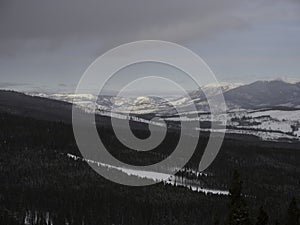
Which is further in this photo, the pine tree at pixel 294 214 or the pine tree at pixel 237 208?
the pine tree at pixel 294 214

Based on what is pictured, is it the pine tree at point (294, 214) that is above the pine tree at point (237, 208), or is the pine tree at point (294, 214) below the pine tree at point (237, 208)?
below

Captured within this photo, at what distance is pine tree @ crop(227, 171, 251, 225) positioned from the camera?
30.3m

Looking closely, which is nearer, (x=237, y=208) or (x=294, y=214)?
(x=237, y=208)

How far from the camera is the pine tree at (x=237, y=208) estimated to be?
3034 centimetres

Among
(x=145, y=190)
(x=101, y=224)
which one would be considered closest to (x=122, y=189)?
(x=145, y=190)

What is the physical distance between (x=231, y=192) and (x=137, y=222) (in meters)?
119

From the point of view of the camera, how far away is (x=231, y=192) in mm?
32406

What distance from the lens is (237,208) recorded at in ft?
101

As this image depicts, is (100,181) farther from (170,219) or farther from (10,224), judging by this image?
(10,224)

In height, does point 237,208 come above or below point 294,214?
above

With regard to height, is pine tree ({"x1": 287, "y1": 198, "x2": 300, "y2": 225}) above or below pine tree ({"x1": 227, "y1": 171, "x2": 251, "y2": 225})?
below

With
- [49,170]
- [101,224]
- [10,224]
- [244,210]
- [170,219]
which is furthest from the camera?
[49,170]

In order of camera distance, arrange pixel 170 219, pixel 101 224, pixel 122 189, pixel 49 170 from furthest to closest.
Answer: pixel 49 170 → pixel 122 189 → pixel 170 219 → pixel 101 224

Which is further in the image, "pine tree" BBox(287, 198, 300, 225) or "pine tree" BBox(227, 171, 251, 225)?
"pine tree" BBox(287, 198, 300, 225)
